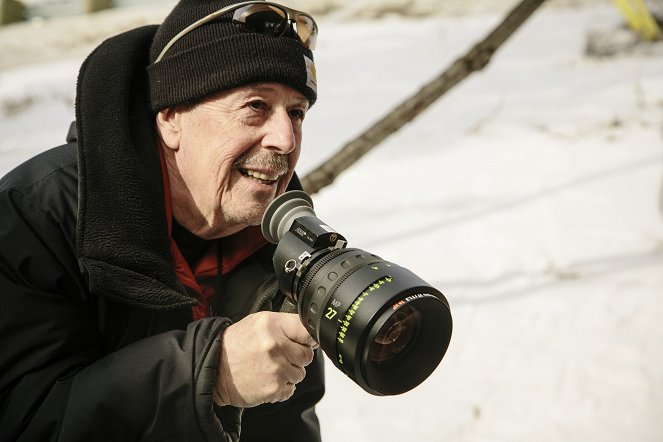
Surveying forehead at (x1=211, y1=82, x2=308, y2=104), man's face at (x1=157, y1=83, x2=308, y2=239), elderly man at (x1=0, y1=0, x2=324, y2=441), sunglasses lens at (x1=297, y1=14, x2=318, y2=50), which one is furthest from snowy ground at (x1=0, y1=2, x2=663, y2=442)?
sunglasses lens at (x1=297, y1=14, x2=318, y2=50)

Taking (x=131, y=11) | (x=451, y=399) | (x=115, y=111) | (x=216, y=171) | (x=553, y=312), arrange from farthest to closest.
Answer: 1. (x=131, y=11)
2. (x=553, y=312)
3. (x=451, y=399)
4. (x=216, y=171)
5. (x=115, y=111)

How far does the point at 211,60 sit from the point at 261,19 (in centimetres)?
22

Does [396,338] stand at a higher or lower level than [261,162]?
lower

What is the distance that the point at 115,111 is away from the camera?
1.65 metres

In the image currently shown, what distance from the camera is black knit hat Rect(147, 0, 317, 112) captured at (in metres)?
1.76

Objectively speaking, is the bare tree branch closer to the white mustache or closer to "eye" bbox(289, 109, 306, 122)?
"eye" bbox(289, 109, 306, 122)

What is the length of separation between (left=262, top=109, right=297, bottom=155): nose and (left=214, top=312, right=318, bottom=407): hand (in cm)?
57

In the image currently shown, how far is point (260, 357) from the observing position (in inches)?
54.1

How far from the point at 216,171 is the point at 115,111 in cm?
33

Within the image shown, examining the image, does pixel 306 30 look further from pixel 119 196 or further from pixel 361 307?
pixel 361 307

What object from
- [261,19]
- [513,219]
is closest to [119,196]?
[261,19]

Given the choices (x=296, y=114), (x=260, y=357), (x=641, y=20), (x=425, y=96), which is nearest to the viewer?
(x=260, y=357)

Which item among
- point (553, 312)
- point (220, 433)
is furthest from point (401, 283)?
point (553, 312)

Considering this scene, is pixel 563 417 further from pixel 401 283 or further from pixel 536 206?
pixel 536 206
